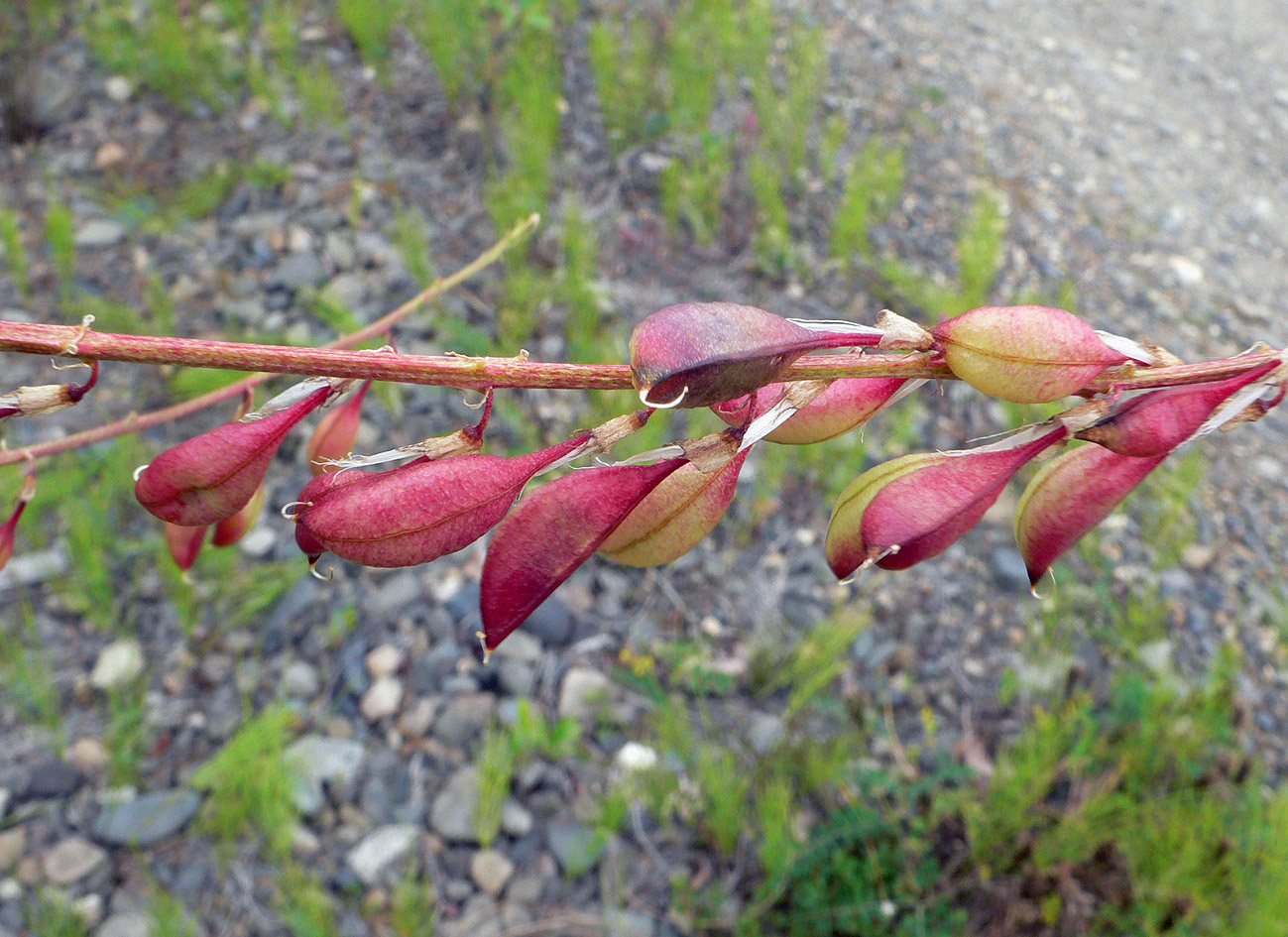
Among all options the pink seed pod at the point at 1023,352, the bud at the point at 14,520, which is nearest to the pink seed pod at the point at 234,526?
the bud at the point at 14,520

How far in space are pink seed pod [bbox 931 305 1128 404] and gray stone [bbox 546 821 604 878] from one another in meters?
1.59

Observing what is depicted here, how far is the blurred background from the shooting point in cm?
192

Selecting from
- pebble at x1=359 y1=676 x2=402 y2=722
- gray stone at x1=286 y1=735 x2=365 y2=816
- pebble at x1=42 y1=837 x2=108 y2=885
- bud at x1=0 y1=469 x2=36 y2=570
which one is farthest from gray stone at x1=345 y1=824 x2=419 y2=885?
bud at x1=0 y1=469 x2=36 y2=570

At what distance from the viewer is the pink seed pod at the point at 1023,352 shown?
63 centimetres

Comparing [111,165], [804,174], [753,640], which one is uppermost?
[804,174]

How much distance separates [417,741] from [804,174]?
227 centimetres

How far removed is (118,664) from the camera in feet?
7.01

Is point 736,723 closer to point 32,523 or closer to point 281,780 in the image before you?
point 281,780

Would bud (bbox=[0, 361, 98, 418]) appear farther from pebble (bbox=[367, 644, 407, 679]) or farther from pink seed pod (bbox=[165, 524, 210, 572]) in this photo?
pebble (bbox=[367, 644, 407, 679])

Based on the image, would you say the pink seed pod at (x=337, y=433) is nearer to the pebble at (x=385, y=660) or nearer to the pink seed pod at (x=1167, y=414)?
the pink seed pod at (x=1167, y=414)

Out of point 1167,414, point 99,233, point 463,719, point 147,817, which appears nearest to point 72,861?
point 147,817

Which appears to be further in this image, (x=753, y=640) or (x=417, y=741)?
(x=753, y=640)

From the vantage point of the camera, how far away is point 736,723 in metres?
2.19

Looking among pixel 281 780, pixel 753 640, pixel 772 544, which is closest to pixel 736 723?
pixel 753 640
